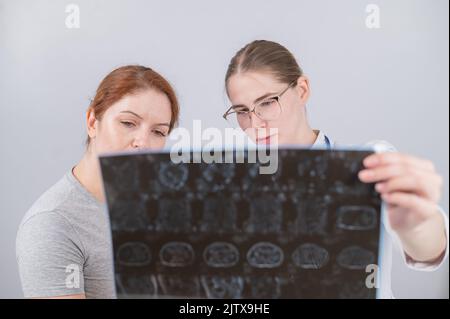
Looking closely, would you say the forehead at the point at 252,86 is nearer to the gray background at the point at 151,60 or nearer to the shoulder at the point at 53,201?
the gray background at the point at 151,60

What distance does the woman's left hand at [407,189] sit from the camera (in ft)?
2.19

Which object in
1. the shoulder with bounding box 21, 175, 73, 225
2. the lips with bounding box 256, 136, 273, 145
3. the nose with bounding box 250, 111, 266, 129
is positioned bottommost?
the shoulder with bounding box 21, 175, 73, 225

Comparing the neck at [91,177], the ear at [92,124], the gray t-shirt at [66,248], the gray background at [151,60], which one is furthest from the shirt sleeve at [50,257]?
the gray background at [151,60]

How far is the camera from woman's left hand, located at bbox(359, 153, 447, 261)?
67cm

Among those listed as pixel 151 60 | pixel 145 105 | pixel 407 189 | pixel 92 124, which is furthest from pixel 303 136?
pixel 407 189

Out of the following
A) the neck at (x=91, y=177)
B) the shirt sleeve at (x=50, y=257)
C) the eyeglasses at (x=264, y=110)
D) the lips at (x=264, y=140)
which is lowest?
the shirt sleeve at (x=50, y=257)

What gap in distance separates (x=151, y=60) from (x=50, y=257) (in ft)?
3.40

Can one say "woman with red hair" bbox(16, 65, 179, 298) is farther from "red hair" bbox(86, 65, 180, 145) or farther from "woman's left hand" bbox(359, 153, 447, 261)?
"woman's left hand" bbox(359, 153, 447, 261)

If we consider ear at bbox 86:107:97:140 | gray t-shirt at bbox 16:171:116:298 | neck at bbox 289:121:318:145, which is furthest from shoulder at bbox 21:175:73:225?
neck at bbox 289:121:318:145

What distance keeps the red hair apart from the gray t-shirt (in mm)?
244

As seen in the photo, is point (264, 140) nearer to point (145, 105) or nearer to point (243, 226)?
point (145, 105)

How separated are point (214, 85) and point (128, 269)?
1.23m

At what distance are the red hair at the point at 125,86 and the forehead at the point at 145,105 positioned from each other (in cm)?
1
